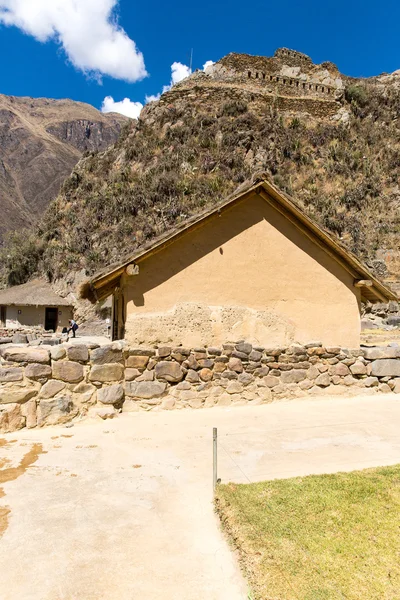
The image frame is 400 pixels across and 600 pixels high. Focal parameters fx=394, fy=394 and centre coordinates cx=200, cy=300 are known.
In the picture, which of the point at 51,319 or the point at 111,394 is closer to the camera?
the point at 111,394

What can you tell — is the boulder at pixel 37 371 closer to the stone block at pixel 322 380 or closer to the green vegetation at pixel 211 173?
the stone block at pixel 322 380

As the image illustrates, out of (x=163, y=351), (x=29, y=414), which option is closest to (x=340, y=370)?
(x=163, y=351)

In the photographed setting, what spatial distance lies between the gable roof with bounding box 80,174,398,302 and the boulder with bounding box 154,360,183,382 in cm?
188

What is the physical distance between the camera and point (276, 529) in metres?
3.39

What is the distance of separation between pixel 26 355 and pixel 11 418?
3.18ft

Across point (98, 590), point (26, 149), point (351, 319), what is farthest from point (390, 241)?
point (26, 149)

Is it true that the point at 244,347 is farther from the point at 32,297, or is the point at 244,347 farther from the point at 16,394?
the point at 32,297

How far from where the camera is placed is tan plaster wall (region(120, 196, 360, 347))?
7457mm

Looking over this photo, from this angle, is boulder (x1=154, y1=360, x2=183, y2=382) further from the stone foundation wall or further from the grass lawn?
the grass lawn

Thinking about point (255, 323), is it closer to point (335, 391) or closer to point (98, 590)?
point (335, 391)

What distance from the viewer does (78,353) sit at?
21.5ft

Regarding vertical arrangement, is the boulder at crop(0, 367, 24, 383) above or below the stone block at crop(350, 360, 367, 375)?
above

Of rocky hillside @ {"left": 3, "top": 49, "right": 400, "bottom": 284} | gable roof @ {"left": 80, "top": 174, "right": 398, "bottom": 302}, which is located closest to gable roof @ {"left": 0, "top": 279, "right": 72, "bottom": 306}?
rocky hillside @ {"left": 3, "top": 49, "right": 400, "bottom": 284}

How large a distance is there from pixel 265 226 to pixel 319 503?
5.69 meters
